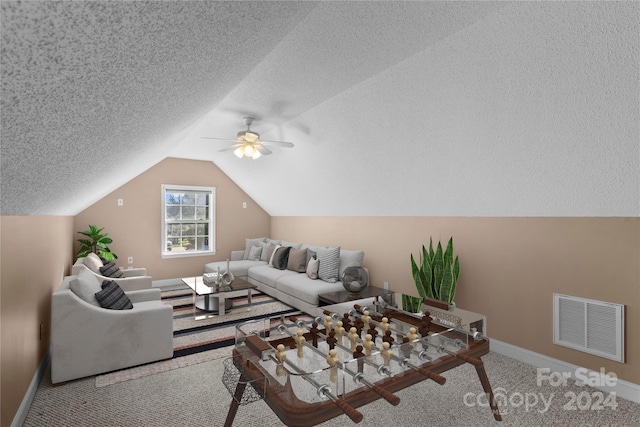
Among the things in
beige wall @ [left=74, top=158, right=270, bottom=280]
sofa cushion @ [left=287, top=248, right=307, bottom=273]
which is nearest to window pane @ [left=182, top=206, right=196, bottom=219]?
beige wall @ [left=74, top=158, right=270, bottom=280]

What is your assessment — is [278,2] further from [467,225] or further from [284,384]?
[467,225]

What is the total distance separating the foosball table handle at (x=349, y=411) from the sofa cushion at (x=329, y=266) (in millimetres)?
3469

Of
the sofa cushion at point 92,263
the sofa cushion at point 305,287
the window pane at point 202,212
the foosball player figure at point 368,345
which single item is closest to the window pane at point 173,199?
the window pane at point 202,212

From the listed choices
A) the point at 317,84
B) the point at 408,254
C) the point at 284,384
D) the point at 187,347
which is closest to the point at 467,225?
the point at 408,254

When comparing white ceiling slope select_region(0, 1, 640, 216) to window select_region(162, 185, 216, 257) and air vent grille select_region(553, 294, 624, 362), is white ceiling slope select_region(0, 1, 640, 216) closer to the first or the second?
air vent grille select_region(553, 294, 624, 362)

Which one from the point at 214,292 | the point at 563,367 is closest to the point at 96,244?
the point at 214,292

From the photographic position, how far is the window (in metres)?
6.46

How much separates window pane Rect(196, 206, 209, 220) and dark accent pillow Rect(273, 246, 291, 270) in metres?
2.10

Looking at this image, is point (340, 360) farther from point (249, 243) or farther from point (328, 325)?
point (249, 243)

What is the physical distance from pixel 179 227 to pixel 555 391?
6542 mm

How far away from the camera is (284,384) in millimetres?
1394

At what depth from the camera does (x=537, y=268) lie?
2951 mm

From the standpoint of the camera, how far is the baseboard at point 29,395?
2062mm

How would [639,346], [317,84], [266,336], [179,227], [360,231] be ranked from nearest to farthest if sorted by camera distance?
1. [266,336]
2. [639,346]
3. [317,84]
4. [360,231]
5. [179,227]
